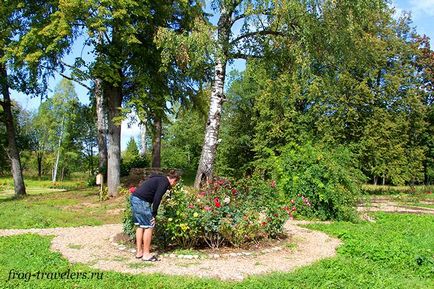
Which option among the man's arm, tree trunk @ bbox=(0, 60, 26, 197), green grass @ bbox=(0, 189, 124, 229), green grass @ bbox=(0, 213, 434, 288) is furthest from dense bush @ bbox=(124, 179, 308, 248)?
tree trunk @ bbox=(0, 60, 26, 197)

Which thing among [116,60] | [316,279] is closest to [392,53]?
[116,60]

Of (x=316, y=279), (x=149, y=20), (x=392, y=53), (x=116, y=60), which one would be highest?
(x=392, y=53)

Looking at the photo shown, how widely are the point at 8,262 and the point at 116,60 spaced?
1069 centimetres

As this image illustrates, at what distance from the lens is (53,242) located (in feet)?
25.3

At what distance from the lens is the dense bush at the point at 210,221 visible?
22.5 ft

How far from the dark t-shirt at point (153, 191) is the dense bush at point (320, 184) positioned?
593 cm

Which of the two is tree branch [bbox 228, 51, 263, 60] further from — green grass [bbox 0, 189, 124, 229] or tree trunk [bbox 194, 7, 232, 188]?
green grass [bbox 0, 189, 124, 229]

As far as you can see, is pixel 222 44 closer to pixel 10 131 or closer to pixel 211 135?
pixel 211 135

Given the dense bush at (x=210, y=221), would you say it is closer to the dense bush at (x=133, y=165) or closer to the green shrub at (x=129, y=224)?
the green shrub at (x=129, y=224)

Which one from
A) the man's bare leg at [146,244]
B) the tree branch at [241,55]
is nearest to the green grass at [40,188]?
the tree branch at [241,55]

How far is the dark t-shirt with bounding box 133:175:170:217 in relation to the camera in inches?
252

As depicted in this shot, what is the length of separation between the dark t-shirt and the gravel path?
0.93 metres

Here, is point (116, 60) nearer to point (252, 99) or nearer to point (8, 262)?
point (8, 262)

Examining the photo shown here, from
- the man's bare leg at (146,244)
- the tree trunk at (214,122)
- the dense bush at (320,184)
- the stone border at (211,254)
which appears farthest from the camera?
the tree trunk at (214,122)
